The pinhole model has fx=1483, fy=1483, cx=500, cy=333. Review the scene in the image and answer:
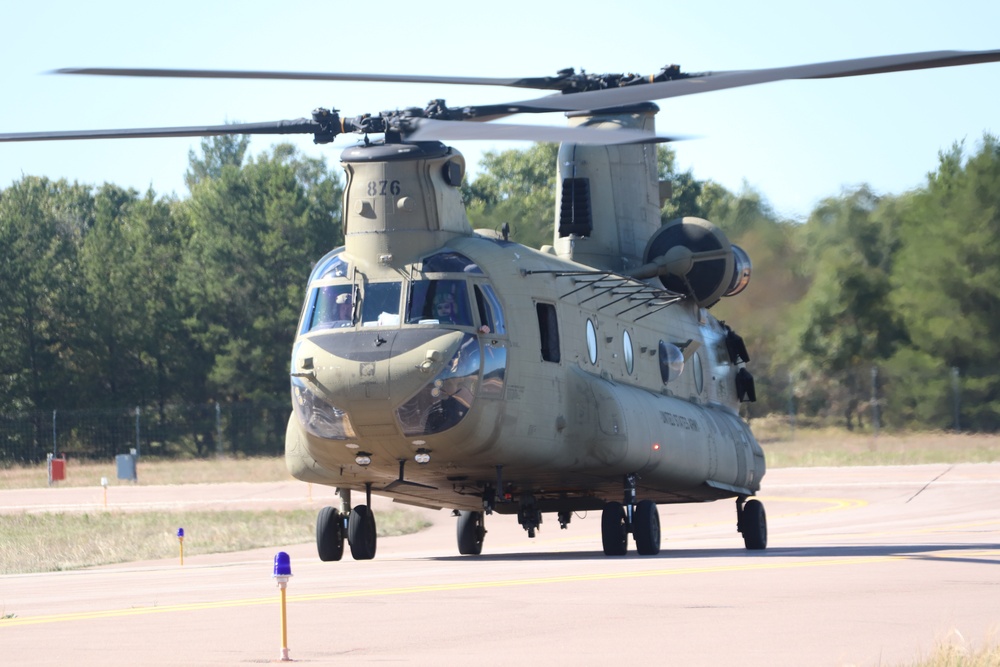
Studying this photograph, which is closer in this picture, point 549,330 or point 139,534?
point 549,330

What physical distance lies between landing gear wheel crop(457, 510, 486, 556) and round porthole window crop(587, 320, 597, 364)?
3.92m

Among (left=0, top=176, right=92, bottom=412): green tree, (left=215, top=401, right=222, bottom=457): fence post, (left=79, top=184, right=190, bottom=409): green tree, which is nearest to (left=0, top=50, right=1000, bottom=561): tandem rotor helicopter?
(left=215, top=401, right=222, bottom=457): fence post

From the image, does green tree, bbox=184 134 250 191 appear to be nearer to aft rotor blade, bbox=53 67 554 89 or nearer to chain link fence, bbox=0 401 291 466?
chain link fence, bbox=0 401 291 466

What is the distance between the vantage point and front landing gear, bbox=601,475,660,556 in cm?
1939

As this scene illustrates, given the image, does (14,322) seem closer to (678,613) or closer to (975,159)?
(975,159)

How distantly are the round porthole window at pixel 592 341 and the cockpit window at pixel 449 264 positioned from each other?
8.81ft

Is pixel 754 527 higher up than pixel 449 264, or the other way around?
pixel 449 264

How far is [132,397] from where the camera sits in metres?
68.5

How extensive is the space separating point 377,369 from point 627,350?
5.43 m

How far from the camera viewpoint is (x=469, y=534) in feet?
75.5

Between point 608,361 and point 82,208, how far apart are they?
90.4m

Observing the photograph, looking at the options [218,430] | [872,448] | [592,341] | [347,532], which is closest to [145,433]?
[218,430]

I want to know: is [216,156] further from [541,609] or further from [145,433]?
[541,609]

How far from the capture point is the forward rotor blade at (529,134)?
496 inches
